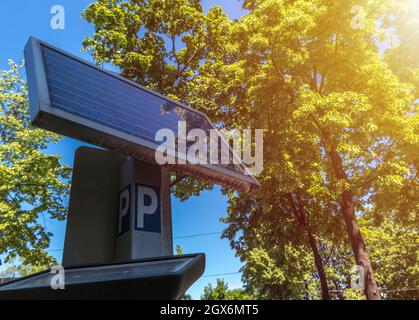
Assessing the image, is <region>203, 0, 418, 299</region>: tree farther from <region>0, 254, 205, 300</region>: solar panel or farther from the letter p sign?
<region>0, 254, 205, 300</region>: solar panel

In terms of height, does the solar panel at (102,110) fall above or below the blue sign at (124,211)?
above

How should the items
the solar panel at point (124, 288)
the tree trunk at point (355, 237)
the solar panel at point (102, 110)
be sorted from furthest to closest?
the tree trunk at point (355, 237) < the solar panel at point (102, 110) < the solar panel at point (124, 288)

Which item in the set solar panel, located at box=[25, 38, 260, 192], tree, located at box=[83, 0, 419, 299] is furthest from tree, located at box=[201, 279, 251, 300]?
solar panel, located at box=[25, 38, 260, 192]

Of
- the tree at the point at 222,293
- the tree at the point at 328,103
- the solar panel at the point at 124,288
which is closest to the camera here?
the solar panel at the point at 124,288

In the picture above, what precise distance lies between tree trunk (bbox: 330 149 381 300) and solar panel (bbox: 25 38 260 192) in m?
7.49

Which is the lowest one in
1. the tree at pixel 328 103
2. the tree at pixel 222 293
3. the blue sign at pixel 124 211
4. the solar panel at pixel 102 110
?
the tree at pixel 222 293

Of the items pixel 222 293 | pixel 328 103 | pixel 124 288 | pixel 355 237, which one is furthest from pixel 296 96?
pixel 222 293

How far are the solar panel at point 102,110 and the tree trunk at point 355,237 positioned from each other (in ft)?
24.6

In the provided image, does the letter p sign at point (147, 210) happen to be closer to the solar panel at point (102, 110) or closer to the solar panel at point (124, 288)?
the solar panel at point (102, 110)

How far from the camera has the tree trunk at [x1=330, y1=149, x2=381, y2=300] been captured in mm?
9188

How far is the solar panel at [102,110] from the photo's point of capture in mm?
2658

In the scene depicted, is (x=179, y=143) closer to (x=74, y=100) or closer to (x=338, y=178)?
(x=74, y=100)

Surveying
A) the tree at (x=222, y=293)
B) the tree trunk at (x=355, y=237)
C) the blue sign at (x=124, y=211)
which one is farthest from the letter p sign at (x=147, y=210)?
the tree at (x=222, y=293)
